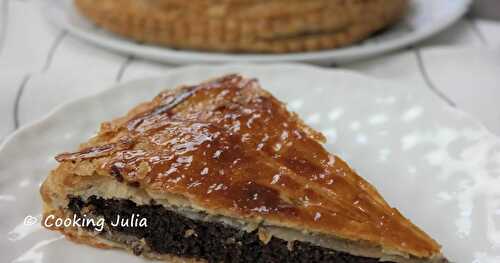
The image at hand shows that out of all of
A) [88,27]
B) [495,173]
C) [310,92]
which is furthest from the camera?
[88,27]

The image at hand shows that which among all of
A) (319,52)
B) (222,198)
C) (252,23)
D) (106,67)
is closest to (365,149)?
(222,198)

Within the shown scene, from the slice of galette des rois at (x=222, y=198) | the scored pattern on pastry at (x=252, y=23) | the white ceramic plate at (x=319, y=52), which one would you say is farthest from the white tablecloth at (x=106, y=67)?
the slice of galette des rois at (x=222, y=198)

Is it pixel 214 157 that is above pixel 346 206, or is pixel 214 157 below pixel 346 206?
above

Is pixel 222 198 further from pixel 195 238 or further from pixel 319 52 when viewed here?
pixel 319 52

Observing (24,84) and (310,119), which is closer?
(310,119)

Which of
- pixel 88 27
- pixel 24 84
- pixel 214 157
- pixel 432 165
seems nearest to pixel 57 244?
pixel 214 157

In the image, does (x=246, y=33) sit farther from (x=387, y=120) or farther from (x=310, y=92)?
(x=387, y=120)
